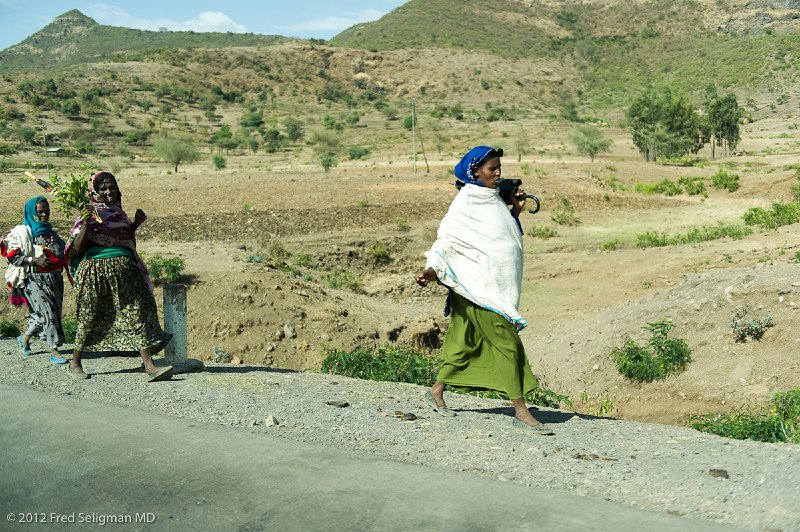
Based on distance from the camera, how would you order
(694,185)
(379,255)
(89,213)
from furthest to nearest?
(694,185) < (379,255) < (89,213)

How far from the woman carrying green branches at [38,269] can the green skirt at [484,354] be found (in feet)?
14.2

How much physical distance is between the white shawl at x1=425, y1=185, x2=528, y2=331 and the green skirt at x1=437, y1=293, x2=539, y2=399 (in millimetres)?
100

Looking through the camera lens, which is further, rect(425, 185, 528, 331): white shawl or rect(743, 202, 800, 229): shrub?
rect(743, 202, 800, 229): shrub

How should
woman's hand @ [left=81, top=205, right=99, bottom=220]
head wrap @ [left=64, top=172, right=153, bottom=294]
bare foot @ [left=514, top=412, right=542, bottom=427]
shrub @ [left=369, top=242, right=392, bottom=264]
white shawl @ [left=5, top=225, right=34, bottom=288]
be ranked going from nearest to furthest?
1. bare foot @ [left=514, top=412, right=542, bottom=427]
2. woman's hand @ [left=81, top=205, right=99, bottom=220]
3. head wrap @ [left=64, top=172, right=153, bottom=294]
4. white shawl @ [left=5, top=225, right=34, bottom=288]
5. shrub @ [left=369, top=242, right=392, bottom=264]

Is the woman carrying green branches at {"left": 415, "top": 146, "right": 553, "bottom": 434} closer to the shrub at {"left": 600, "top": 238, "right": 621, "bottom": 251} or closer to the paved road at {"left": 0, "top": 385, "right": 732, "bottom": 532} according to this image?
the paved road at {"left": 0, "top": 385, "right": 732, "bottom": 532}

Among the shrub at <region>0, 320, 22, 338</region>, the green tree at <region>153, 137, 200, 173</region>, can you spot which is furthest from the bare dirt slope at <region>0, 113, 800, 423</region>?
the green tree at <region>153, 137, 200, 173</region>

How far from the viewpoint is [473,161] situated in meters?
5.85

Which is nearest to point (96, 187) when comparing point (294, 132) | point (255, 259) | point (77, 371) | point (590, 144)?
point (77, 371)

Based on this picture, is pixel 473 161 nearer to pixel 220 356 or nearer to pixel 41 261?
pixel 41 261

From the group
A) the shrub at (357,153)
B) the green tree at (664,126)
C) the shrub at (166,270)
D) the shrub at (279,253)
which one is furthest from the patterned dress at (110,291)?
the green tree at (664,126)

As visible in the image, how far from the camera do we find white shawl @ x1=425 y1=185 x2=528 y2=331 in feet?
19.0

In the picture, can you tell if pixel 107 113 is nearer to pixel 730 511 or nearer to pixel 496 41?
pixel 496 41

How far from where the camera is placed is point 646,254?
58.5ft

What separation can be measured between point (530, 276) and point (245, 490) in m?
13.8
